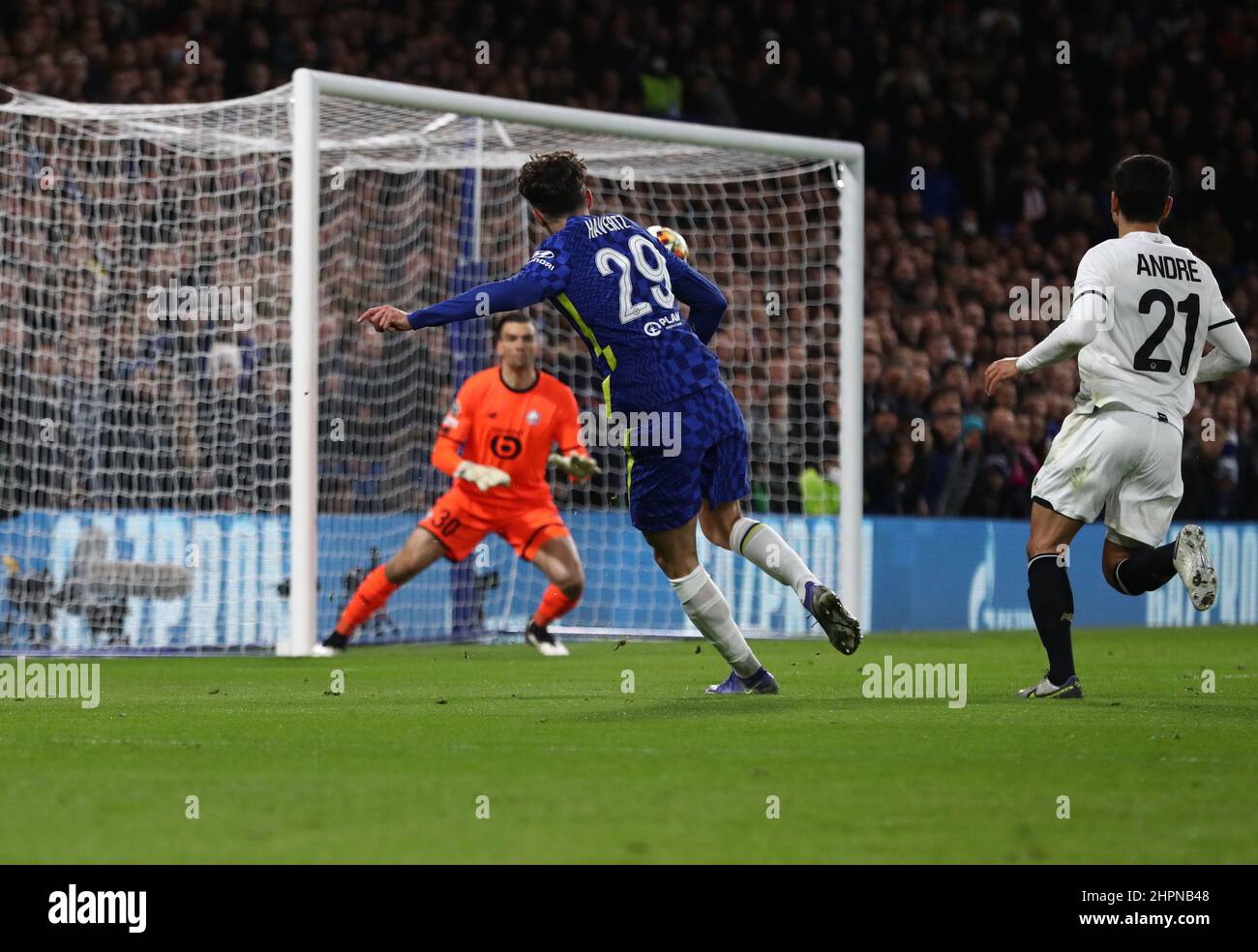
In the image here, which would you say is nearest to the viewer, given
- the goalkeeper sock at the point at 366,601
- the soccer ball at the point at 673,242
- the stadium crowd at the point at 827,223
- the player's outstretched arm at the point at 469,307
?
the player's outstretched arm at the point at 469,307

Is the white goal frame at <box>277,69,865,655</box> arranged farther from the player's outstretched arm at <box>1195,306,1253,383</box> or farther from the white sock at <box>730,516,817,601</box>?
the player's outstretched arm at <box>1195,306,1253,383</box>

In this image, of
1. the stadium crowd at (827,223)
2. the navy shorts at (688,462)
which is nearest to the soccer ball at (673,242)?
the navy shorts at (688,462)

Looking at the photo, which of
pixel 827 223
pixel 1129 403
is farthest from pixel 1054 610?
pixel 827 223

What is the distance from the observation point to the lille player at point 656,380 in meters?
6.91

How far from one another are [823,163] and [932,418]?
246 cm

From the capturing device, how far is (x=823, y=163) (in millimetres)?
13875

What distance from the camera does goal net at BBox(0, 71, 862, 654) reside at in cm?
1159

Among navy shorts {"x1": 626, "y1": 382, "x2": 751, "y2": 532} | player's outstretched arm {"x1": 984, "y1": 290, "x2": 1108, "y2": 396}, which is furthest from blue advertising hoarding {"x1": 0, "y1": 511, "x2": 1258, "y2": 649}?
player's outstretched arm {"x1": 984, "y1": 290, "x2": 1108, "y2": 396}

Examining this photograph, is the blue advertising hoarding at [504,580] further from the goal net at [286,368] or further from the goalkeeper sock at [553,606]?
the goalkeeper sock at [553,606]

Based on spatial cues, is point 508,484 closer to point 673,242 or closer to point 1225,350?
point 673,242

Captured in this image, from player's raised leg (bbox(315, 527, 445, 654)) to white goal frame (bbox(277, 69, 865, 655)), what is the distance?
189 millimetres

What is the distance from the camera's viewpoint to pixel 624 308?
6.98m

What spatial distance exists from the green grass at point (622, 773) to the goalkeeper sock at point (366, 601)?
2144 millimetres

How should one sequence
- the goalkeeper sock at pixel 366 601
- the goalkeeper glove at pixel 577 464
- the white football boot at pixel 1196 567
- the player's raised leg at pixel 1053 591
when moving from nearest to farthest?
1. the white football boot at pixel 1196 567
2. the player's raised leg at pixel 1053 591
3. the goalkeeper glove at pixel 577 464
4. the goalkeeper sock at pixel 366 601
